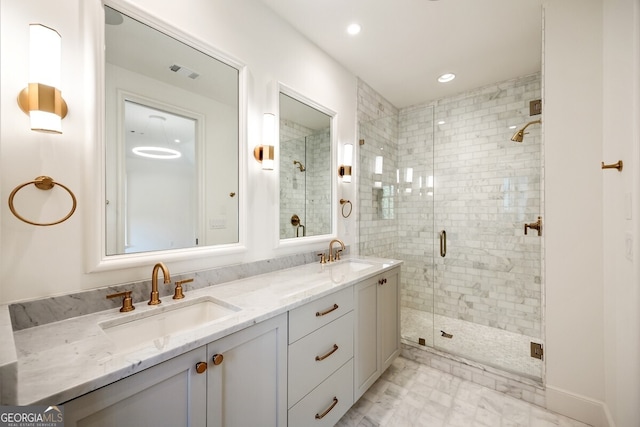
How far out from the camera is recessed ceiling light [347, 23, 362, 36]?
204cm

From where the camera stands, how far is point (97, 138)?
111 cm

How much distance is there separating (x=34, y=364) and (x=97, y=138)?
0.85 metres

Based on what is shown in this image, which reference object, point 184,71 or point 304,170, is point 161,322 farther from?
point 304,170

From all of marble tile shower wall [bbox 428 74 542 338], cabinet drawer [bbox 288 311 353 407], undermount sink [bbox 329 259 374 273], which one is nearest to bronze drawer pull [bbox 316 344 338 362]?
cabinet drawer [bbox 288 311 353 407]

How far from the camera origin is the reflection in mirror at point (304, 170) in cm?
204

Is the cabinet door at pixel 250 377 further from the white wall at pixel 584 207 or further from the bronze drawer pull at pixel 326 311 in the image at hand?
the white wall at pixel 584 207

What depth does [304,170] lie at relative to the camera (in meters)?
2.24

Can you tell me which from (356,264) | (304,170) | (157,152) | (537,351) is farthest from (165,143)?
(537,351)

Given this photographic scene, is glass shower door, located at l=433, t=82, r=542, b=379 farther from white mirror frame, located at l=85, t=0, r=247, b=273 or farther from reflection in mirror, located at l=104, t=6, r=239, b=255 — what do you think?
white mirror frame, located at l=85, t=0, r=247, b=273

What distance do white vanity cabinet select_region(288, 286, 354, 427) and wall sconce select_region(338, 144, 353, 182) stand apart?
1.24 meters

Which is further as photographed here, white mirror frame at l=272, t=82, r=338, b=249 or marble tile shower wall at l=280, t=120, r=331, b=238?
marble tile shower wall at l=280, t=120, r=331, b=238

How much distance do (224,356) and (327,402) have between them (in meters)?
0.83

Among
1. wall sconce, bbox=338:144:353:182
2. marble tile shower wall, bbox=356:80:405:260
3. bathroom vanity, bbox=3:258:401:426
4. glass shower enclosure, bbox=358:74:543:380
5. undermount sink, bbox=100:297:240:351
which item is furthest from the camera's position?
marble tile shower wall, bbox=356:80:405:260

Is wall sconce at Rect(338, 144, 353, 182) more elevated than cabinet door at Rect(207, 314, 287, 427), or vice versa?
wall sconce at Rect(338, 144, 353, 182)
